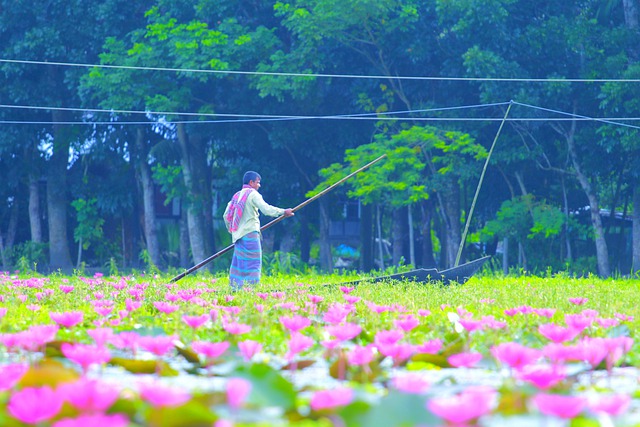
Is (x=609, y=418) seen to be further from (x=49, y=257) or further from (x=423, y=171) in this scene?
(x=49, y=257)

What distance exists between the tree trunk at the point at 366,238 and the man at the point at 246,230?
16.9 m

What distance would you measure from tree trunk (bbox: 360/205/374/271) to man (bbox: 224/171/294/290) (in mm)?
16932

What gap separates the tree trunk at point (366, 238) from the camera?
94.1 ft

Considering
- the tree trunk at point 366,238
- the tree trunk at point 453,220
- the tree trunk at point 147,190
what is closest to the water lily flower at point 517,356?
Result: the tree trunk at point 453,220

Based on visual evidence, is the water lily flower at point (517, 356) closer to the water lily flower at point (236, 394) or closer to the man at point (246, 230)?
the water lily flower at point (236, 394)

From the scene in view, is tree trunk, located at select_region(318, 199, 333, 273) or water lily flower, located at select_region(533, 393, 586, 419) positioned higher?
water lily flower, located at select_region(533, 393, 586, 419)

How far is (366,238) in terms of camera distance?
29000 millimetres

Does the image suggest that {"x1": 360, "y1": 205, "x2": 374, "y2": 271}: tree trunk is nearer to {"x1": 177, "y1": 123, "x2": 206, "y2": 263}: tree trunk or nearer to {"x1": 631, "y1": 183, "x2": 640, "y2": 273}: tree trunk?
{"x1": 177, "y1": 123, "x2": 206, "y2": 263}: tree trunk

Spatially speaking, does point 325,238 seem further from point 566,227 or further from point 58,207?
point 58,207

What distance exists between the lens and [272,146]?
2736cm

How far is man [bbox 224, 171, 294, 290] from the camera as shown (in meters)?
11.5

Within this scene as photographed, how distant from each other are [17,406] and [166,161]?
27.6m

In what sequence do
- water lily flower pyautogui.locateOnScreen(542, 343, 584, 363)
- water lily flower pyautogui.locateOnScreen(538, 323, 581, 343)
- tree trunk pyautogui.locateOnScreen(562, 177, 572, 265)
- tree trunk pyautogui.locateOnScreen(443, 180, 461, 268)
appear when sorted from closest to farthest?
water lily flower pyautogui.locateOnScreen(542, 343, 584, 363) → water lily flower pyautogui.locateOnScreen(538, 323, 581, 343) → tree trunk pyautogui.locateOnScreen(443, 180, 461, 268) → tree trunk pyautogui.locateOnScreen(562, 177, 572, 265)

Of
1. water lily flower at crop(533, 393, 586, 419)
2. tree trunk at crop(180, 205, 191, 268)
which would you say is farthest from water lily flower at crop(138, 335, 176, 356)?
tree trunk at crop(180, 205, 191, 268)
